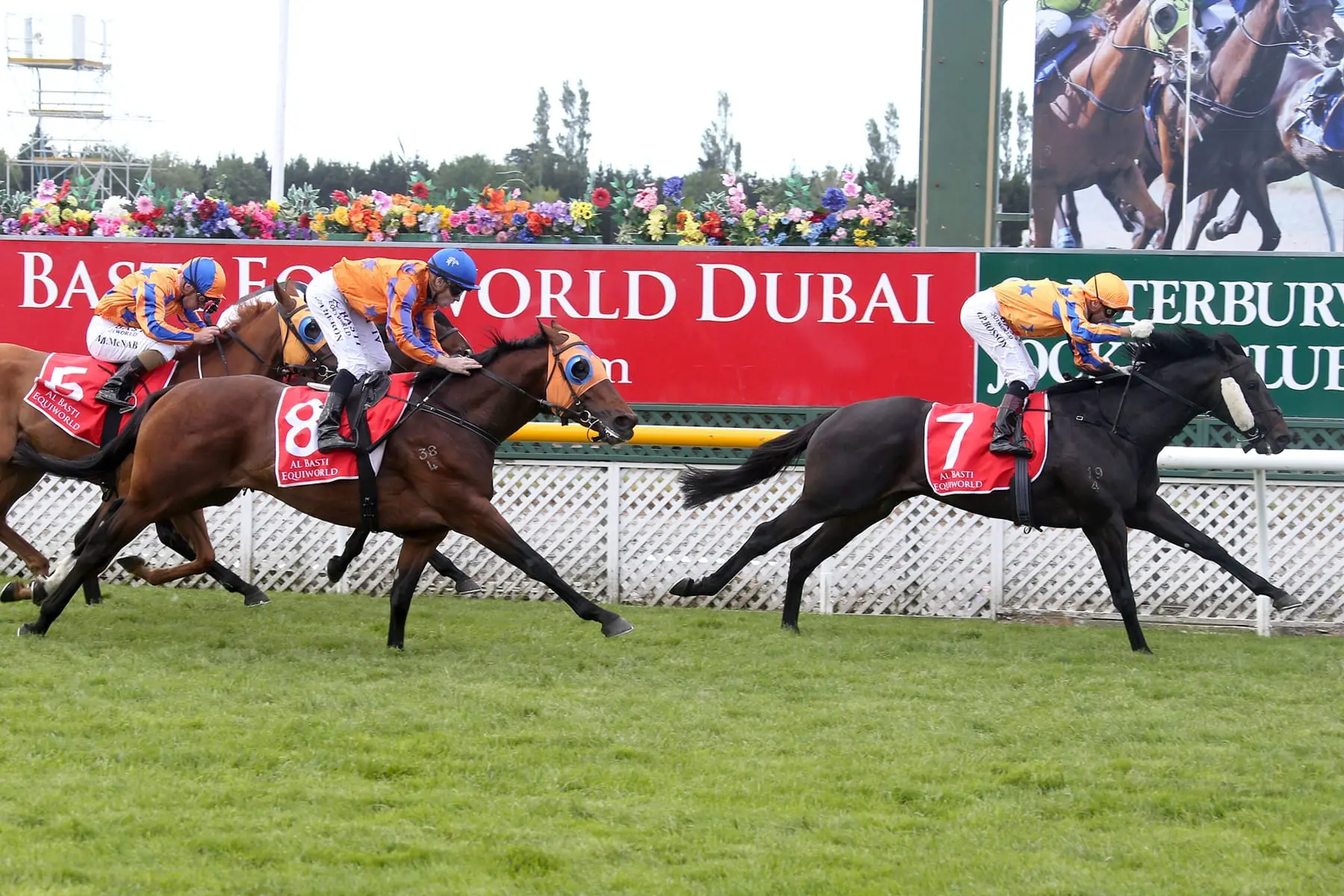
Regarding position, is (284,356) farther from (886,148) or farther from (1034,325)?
(886,148)

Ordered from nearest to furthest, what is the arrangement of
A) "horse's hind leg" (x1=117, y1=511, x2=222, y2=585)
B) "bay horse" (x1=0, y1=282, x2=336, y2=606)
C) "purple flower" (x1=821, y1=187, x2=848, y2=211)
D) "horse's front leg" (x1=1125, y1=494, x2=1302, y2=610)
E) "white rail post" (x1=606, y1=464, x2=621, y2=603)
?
"horse's front leg" (x1=1125, y1=494, x2=1302, y2=610) → "horse's hind leg" (x1=117, y1=511, x2=222, y2=585) → "bay horse" (x1=0, y1=282, x2=336, y2=606) → "white rail post" (x1=606, y1=464, x2=621, y2=603) → "purple flower" (x1=821, y1=187, x2=848, y2=211)

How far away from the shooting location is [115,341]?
7789 mm

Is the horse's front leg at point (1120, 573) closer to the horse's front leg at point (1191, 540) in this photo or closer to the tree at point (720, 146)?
the horse's front leg at point (1191, 540)

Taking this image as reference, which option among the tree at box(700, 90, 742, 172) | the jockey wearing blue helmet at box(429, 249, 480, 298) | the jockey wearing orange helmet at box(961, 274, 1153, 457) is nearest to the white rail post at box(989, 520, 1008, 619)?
the jockey wearing orange helmet at box(961, 274, 1153, 457)

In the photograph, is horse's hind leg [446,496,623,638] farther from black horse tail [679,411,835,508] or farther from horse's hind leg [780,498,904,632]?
horse's hind leg [780,498,904,632]

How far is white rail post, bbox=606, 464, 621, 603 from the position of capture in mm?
8680

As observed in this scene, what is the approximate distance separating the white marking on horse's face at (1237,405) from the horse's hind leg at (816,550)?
5.42ft

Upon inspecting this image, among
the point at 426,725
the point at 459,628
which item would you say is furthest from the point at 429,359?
the point at 426,725

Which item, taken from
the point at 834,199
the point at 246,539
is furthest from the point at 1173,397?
the point at 246,539

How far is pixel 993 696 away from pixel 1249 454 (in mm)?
2692

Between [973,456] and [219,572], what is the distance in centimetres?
384

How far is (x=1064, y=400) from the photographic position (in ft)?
24.0

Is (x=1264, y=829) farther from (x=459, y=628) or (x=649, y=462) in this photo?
(x=649, y=462)

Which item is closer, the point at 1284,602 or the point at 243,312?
the point at 1284,602
